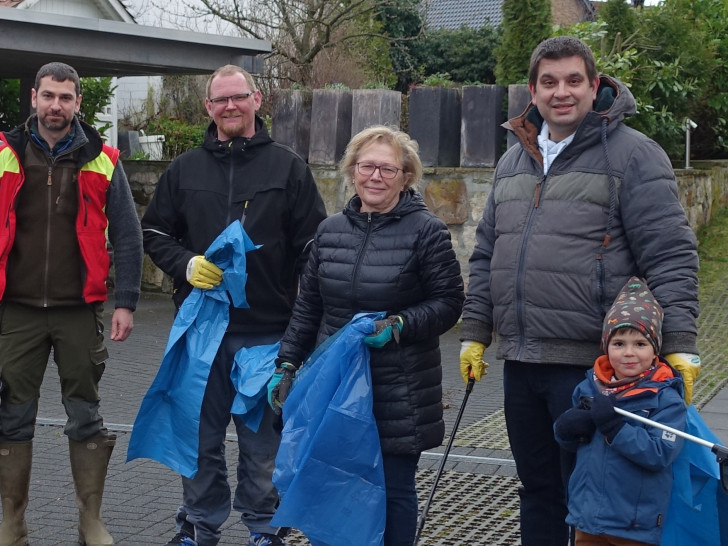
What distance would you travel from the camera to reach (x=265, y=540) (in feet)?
14.6

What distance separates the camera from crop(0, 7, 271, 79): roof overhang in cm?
946

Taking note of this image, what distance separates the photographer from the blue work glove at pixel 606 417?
10.8 feet

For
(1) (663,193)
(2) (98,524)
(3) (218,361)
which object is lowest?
(2) (98,524)

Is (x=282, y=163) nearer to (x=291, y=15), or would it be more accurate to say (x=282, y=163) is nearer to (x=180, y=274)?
(x=180, y=274)

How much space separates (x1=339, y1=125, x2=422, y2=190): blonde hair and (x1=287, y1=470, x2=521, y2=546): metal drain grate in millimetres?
1681

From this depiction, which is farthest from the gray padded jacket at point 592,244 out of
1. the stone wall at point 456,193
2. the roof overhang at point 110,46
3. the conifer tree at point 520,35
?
the conifer tree at point 520,35

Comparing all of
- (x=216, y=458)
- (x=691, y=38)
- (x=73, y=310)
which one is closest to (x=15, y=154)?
(x=73, y=310)

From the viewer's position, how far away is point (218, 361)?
14.9 feet

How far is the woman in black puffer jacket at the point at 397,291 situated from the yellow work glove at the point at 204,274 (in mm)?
589

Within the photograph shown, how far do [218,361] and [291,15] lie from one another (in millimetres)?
14876

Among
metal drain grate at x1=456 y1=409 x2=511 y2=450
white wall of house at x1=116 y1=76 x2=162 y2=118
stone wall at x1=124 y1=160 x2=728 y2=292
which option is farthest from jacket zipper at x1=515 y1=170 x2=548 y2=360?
white wall of house at x1=116 y1=76 x2=162 y2=118

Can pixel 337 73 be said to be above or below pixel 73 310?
above

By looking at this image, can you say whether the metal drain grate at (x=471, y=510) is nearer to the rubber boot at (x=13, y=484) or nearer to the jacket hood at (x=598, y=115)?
the rubber boot at (x=13, y=484)

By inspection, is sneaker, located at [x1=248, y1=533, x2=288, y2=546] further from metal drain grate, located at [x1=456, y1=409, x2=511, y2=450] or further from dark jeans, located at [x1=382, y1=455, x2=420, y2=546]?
metal drain grate, located at [x1=456, y1=409, x2=511, y2=450]
